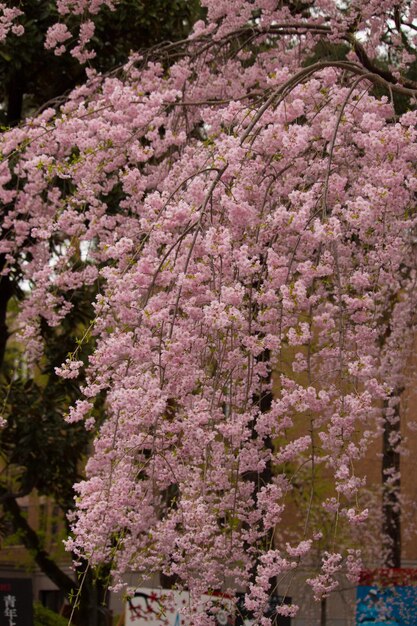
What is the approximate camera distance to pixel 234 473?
4898 millimetres

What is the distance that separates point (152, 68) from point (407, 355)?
10.8 feet

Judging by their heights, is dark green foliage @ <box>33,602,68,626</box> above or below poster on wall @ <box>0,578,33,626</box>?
above

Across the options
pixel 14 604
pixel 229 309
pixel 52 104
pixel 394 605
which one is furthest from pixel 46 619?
pixel 229 309

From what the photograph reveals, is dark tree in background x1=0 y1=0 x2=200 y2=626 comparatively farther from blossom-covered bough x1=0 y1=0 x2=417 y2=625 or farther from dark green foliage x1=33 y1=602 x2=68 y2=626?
blossom-covered bough x1=0 y1=0 x2=417 y2=625

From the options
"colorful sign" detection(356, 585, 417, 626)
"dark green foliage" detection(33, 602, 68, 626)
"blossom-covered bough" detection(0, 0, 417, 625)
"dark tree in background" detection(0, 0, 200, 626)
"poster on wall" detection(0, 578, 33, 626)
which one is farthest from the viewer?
"dark green foliage" detection(33, 602, 68, 626)

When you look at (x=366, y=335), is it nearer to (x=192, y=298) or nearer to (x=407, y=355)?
(x=192, y=298)

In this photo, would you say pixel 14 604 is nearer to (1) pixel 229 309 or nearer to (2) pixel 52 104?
(2) pixel 52 104

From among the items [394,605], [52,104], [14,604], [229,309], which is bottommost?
[14,604]

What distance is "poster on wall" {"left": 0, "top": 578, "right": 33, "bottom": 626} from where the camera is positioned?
8883 millimetres

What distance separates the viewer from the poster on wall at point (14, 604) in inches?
350

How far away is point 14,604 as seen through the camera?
8.91m

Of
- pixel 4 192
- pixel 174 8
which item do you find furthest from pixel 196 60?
pixel 174 8

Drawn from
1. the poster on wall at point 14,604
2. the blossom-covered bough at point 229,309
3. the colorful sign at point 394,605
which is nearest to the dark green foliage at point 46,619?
the poster on wall at point 14,604

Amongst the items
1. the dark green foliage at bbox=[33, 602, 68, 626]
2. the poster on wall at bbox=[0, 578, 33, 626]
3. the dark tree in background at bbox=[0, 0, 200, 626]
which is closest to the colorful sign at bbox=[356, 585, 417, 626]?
the dark tree in background at bbox=[0, 0, 200, 626]
